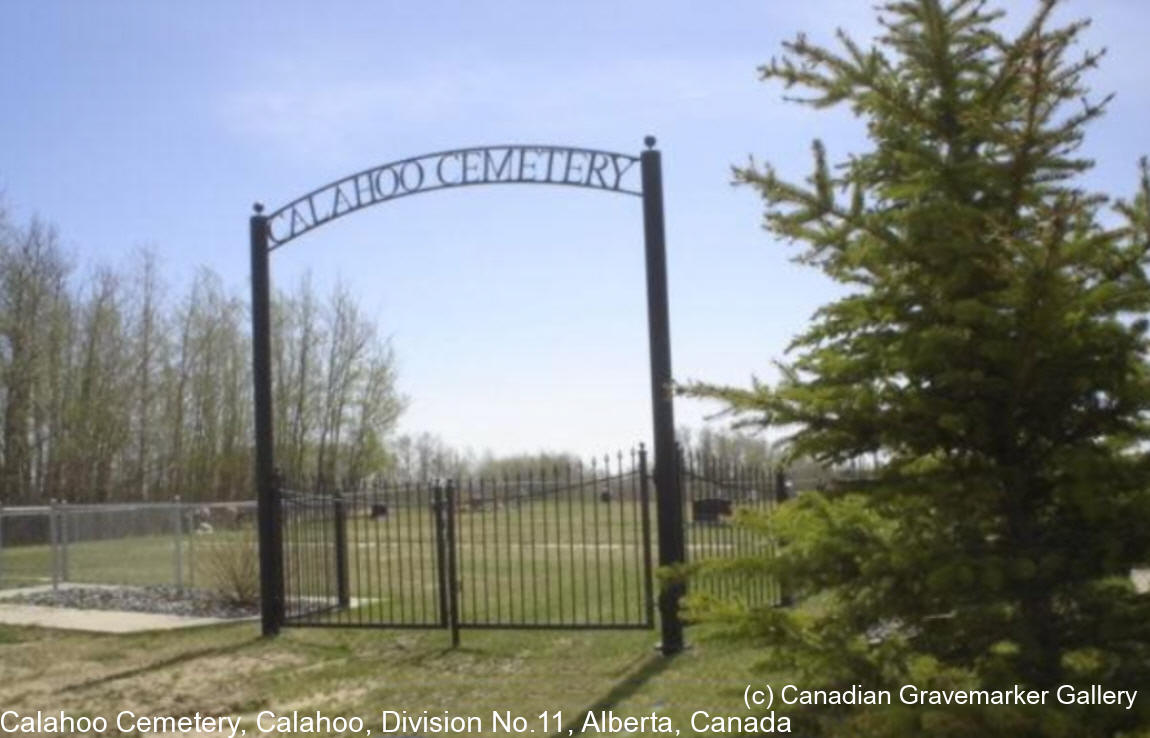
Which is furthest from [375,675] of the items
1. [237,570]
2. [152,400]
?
[152,400]

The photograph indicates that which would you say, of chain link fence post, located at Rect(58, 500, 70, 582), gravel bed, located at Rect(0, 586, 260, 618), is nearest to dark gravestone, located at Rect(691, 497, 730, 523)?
gravel bed, located at Rect(0, 586, 260, 618)

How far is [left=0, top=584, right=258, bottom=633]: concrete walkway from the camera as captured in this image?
14453 mm

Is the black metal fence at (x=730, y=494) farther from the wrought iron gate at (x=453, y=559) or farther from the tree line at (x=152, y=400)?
the tree line at (x=152, y=400)

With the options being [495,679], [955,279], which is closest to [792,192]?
[955,279]

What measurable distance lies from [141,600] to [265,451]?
17.5 feet

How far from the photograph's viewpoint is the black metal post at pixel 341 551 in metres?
13.2

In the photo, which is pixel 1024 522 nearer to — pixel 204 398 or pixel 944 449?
pixel 944 449

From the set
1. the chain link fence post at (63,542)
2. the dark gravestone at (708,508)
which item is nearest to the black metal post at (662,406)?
the dark gravestone at (708,508)

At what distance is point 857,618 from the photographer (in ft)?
16.4

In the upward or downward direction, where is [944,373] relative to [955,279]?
downward

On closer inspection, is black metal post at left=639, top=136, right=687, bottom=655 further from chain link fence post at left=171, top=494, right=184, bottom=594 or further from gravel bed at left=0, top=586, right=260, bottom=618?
chain link fence post at left=171, top=494, right=184, bottom=594

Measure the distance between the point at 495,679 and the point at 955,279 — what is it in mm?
6264

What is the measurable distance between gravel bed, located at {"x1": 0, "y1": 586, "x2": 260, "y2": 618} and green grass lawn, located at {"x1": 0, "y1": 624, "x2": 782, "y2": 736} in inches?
90.0

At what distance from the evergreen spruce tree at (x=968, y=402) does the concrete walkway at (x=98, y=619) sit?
10.7m
